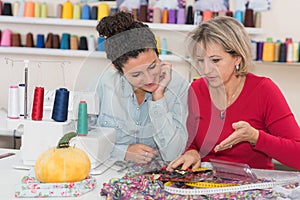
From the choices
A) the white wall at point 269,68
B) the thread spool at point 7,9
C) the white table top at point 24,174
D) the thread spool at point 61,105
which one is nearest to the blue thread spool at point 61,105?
the thread spool at point 61,105

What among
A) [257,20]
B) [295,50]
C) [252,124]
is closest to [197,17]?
[257,20]

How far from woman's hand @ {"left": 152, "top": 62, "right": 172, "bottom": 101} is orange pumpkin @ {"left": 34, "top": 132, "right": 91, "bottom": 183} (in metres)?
0.31

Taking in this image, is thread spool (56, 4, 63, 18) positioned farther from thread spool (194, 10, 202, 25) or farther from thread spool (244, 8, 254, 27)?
thread spool (244, 8, 254, 27)

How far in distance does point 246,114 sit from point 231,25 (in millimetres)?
355

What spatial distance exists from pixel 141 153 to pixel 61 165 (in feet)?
1.00

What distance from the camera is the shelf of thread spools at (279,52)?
330 centimetres

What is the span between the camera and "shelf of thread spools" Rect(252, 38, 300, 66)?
3.30 metres

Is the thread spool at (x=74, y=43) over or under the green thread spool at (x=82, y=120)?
over

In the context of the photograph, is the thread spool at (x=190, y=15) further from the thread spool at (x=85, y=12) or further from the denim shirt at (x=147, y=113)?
the denim shirt at (x=147, y=113)

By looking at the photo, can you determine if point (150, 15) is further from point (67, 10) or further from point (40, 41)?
point (40, 41)

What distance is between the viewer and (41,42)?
3482 mm

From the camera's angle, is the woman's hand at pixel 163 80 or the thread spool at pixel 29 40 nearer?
the woman's hand at pixel 163 80

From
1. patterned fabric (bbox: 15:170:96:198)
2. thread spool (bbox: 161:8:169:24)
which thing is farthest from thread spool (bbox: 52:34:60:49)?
patterned fabric (bbox: 15:170:96:198)

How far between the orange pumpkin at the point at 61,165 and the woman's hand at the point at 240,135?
0.50 metres
